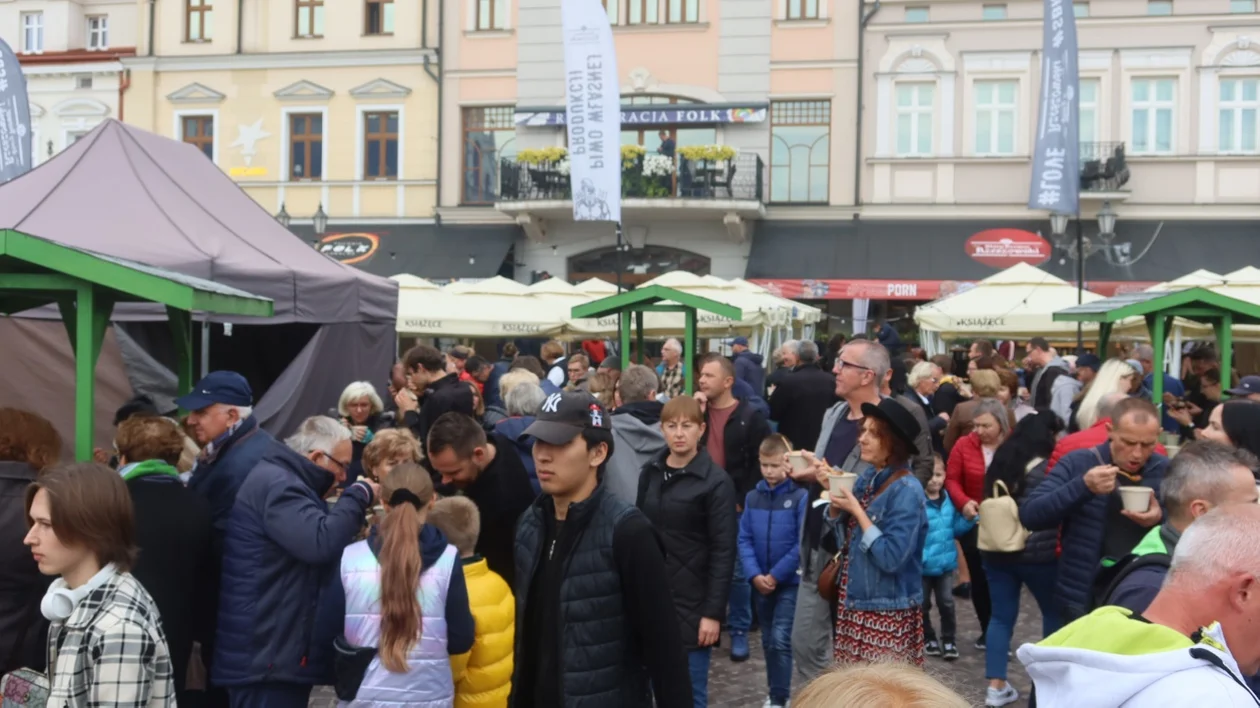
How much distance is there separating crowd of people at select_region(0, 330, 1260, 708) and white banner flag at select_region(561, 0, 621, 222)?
325 inches

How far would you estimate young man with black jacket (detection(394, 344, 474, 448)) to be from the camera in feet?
24.5

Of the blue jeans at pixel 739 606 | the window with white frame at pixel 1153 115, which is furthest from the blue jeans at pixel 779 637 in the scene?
the window with white frame at pixel 1153 115

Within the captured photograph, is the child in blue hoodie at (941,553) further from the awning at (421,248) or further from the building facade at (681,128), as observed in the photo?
the awning at (421,248)

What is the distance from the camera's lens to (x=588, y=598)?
145 inches

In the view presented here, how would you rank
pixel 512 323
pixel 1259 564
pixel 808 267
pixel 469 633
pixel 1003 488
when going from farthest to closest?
pixel 808 267
pixel 512 323
pixel 1003 488
pixel 469 633
pixel 1259 564

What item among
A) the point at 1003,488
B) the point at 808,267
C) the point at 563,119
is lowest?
the point at 1003,488

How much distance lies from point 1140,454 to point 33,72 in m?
30.0

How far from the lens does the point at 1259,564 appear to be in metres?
2.51

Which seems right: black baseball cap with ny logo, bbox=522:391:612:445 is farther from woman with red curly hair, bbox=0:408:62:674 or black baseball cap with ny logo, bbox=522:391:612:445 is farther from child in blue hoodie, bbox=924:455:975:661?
child in blue hoodie, bbox=924:455:975:661

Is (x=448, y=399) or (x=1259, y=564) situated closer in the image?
(x=1259, y=564)

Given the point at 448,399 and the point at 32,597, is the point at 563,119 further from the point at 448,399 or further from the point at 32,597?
the point at 32,597

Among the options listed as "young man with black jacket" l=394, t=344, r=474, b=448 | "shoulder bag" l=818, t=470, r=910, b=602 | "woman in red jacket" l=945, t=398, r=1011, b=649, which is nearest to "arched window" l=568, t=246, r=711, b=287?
"young man with black jacket" l=394, t=344, r=474, b=448

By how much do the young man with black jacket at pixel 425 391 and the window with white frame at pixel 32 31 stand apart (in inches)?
1054

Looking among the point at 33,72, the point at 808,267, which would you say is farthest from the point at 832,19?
the point at 33,72
